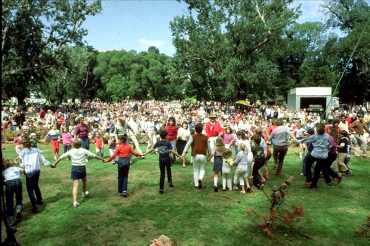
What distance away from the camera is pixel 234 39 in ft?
108

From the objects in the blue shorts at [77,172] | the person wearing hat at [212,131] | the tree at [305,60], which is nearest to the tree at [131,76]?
the tree at [305,60]

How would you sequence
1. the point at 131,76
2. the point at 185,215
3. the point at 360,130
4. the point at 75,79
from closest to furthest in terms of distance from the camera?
the point at 185,215 → the point at 360,130 → the point at 75,79 → the point at 131,76

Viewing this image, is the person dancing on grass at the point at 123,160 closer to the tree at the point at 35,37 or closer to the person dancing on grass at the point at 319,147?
the person dancing on grass at the point at 319,147

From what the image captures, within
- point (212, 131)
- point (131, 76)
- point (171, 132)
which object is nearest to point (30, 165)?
point (171, 132)

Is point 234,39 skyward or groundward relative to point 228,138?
skyward

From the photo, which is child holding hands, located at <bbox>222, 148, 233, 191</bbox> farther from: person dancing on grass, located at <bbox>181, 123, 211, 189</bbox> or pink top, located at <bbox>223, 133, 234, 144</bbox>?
pink top, located at <bbox>223, 133, 234, 144</bbox>

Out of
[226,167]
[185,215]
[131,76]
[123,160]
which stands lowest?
[185,215]

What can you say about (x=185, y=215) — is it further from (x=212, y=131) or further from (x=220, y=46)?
(x=220, y=46)

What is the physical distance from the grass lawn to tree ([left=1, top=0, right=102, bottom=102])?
939 inches

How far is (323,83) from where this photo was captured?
51312 mm

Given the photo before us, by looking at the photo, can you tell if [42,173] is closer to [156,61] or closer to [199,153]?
[199,153]

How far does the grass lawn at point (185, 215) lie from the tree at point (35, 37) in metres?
23.9

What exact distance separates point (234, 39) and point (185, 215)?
95.8ft

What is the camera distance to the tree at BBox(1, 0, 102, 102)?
27859 mm
